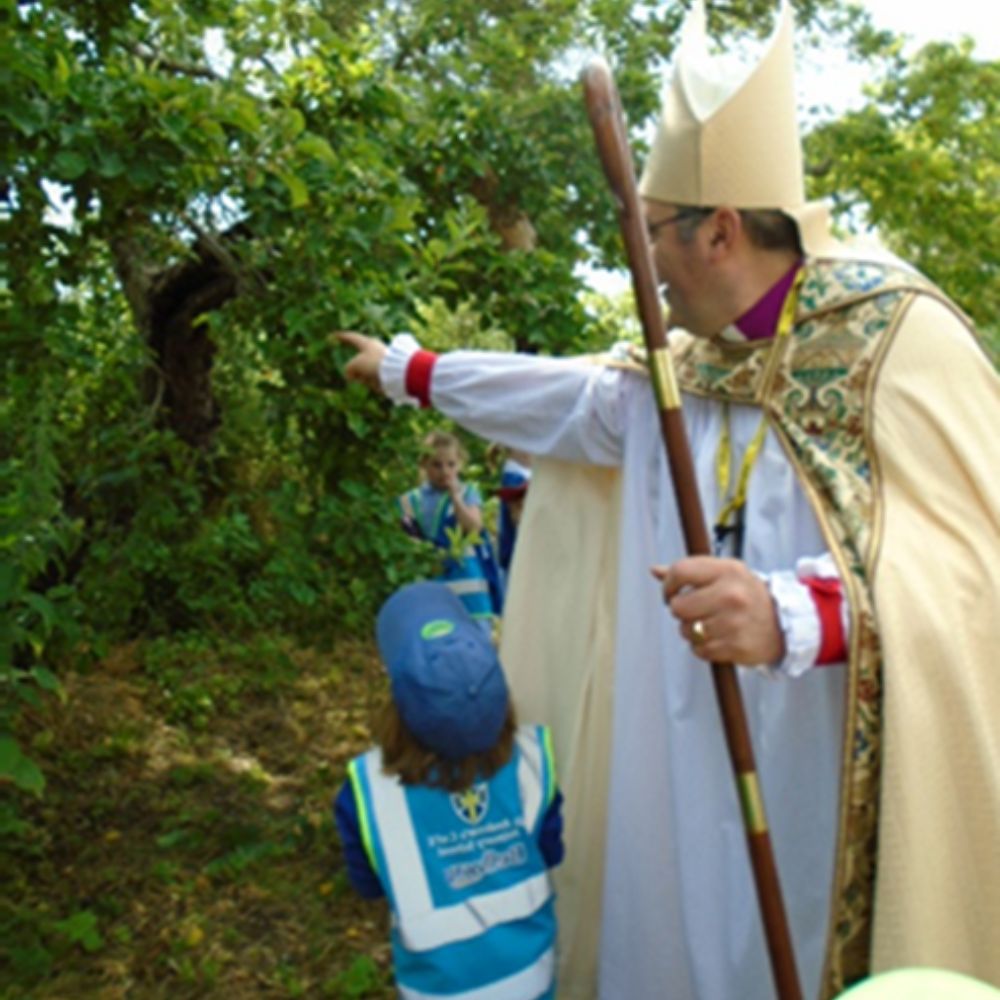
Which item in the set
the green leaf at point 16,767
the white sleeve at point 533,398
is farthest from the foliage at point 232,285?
the white sleeve at point 533,398

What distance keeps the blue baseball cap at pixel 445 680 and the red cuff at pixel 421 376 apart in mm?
555

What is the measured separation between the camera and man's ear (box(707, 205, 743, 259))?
2.13 m

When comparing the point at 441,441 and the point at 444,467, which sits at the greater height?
the point at 441,441

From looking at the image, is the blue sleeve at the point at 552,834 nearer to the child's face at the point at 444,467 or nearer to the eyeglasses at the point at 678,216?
the eyeglasses at the point at 678,216

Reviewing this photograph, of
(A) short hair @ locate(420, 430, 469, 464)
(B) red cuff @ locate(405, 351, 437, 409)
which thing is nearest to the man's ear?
(B) red cuff @ locate(405, 351, 437, 409)

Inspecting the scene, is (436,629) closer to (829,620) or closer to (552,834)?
(552,834)

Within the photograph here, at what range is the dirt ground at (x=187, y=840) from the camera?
3.65m

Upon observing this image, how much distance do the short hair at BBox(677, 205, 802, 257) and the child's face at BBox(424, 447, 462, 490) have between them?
2.76m

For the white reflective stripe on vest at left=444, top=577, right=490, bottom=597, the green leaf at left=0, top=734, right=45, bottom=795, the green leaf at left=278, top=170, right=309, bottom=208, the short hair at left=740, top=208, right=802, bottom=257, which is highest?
the green leaf at left=278, top=170, right=309, bottom=208

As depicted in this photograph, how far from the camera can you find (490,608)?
5.60 m

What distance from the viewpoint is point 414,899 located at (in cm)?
225

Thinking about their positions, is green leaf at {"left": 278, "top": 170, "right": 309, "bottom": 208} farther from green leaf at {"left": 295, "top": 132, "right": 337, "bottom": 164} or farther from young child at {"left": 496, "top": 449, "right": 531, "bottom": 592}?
young child at {"left": 496, "top": 449, "right": 531, "bottom": 592}

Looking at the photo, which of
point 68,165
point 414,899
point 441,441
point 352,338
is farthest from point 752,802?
point 441,441

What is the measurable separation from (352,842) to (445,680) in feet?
1.33
